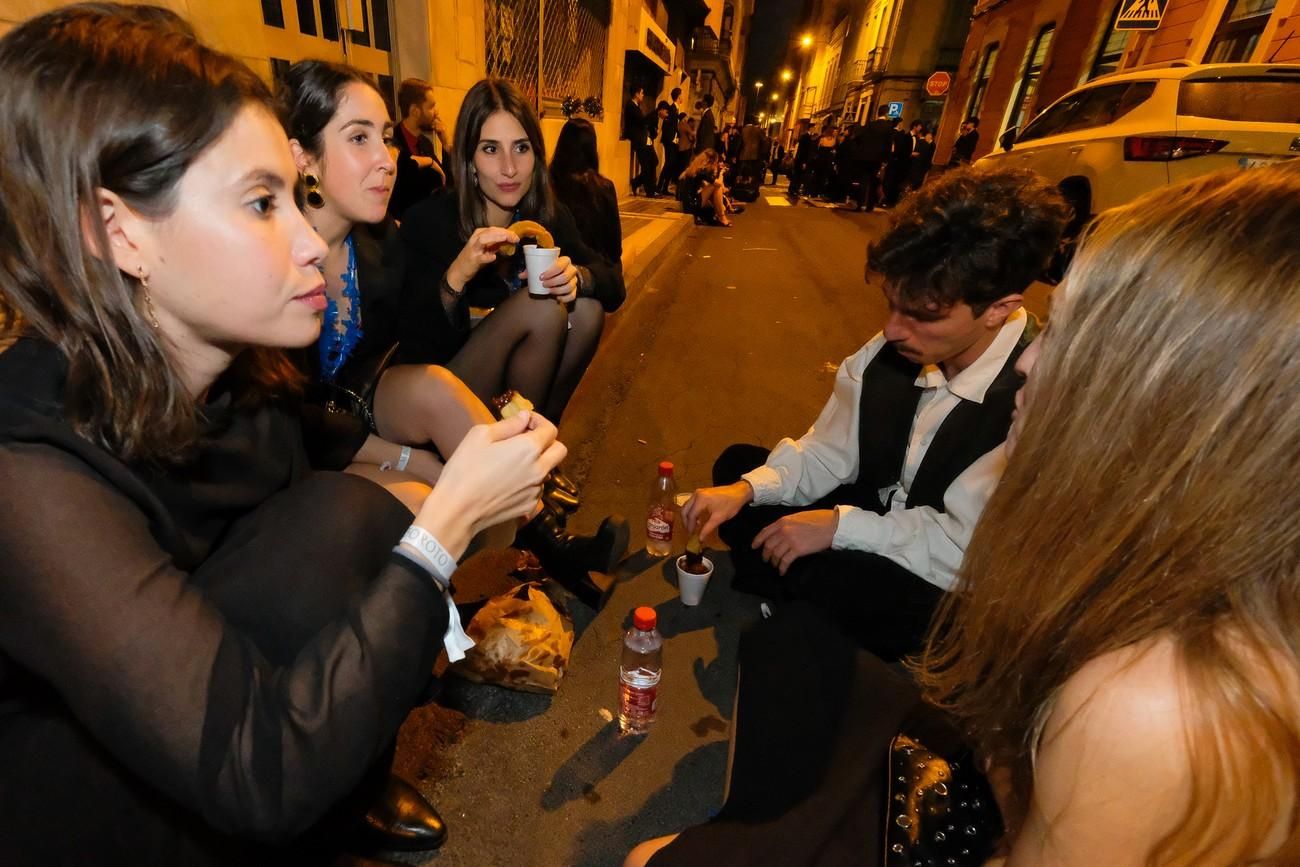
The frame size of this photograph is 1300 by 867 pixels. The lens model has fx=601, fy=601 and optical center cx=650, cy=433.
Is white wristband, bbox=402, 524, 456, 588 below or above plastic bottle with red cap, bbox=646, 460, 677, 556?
above

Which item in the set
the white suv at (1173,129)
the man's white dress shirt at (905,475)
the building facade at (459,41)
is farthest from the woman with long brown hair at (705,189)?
the man's white dress shirt at (905,475)

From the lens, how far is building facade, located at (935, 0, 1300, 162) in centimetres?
896

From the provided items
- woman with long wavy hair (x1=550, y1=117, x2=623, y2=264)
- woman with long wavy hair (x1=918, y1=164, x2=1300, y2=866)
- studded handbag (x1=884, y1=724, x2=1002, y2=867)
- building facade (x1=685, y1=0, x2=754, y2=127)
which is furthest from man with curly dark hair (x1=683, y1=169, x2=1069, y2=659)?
building facade (x1=685, y1=0, x2=754, y2=127)

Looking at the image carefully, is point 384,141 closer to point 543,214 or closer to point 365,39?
point 543,214

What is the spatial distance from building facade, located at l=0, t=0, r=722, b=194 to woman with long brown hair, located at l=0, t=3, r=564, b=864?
47cm

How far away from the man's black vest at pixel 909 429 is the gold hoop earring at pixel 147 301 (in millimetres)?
1971

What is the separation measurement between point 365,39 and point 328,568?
4.65m

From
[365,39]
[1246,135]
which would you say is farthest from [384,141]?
[1246,135]

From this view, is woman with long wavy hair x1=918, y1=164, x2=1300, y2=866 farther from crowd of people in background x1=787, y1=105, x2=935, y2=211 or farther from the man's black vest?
crowd of people in background x1=787, y1=105, x2=935, y2=211

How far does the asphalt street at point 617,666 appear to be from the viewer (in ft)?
5.26

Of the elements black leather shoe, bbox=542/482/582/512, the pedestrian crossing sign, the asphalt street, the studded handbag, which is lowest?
the asphalt street

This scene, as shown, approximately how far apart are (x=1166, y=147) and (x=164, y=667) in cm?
752

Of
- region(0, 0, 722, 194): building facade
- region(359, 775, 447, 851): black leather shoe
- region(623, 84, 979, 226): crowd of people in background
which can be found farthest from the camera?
region(623, 84, 979, 226): crowd of people in background

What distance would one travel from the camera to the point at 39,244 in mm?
915
